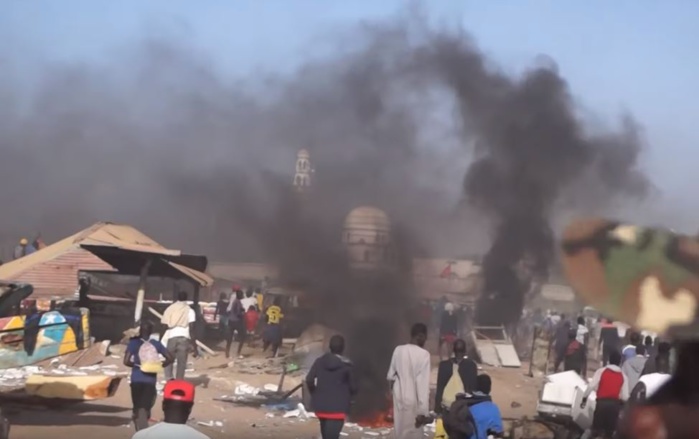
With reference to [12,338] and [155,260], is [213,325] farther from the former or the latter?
[12,338]

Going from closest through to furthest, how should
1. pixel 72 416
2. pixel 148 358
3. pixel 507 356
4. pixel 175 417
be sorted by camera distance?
pixel 175 417 < pixel 148 358 < pixel 72 416 < pixel 507 356

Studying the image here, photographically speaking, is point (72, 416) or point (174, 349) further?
point (174, 349)

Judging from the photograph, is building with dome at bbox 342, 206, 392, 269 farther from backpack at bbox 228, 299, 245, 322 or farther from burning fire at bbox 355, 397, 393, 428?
burning fire at bbox 355, 397, 393, 428

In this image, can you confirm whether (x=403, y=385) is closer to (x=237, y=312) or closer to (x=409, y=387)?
(x=409, y=387)

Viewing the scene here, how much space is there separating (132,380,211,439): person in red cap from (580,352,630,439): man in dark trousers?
5579 mm

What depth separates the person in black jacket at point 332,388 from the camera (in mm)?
8312

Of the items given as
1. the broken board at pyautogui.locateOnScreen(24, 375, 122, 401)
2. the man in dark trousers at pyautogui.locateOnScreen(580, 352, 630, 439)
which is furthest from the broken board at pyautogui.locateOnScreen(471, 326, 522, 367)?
the man in dark trousers at pyautogui.locateOnScreen(580, 352, 630, 439)

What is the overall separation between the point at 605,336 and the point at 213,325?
893cm

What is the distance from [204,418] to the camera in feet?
38.5

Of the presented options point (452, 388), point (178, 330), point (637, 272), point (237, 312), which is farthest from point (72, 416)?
point (637, 272)

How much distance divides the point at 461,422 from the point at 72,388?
6.19m

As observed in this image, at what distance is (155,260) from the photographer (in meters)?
17.9

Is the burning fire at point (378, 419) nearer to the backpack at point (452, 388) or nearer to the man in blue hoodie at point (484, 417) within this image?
the backpack at point (452, 388)

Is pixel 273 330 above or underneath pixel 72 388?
above
